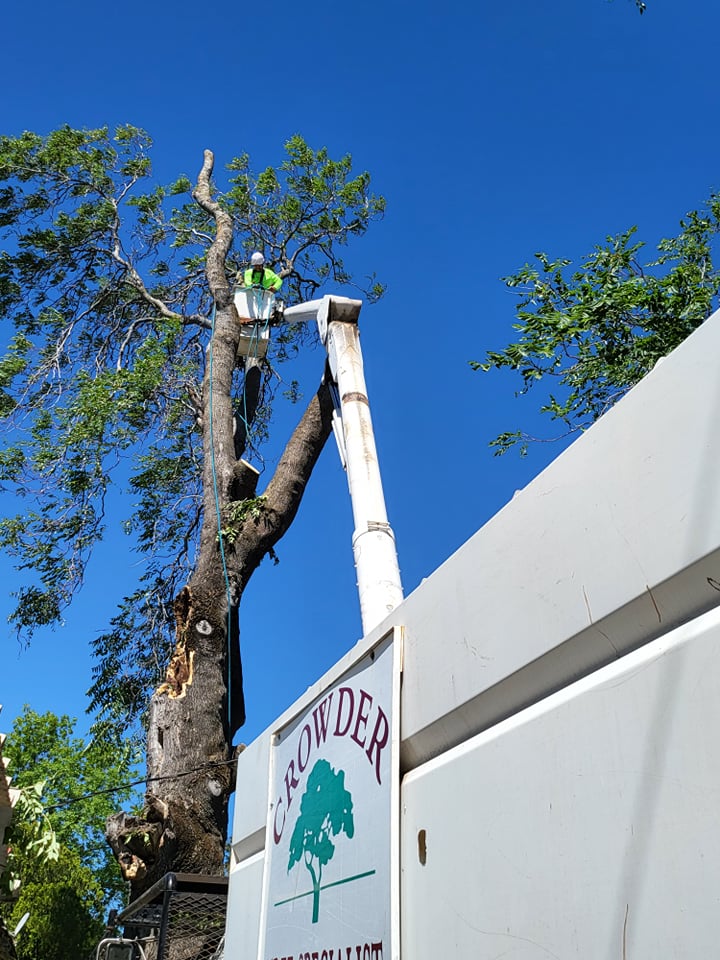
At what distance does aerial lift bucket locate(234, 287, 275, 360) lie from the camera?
10.5 metres

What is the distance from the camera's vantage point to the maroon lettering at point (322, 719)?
2889mm

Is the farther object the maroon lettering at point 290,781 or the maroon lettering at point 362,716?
the maroon lettering at point 290,781

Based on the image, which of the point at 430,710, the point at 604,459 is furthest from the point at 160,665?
the point at 604,459

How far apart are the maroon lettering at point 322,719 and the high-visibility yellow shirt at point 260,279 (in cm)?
837

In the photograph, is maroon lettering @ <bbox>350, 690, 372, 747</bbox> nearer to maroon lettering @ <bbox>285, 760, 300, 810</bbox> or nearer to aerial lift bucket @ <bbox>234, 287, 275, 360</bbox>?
maroon lettering @ <bbox>285, 760, 300, 810</bbox>

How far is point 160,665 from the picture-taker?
10188mm

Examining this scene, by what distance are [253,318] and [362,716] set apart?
8.47m

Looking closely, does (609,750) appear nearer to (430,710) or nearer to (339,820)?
(430,710)

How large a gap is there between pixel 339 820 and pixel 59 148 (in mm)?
12170

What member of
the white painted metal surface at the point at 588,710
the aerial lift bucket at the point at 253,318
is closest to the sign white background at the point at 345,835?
the white painted metal surface at the point at 588,710

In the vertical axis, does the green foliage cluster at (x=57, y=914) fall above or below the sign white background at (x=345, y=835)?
above

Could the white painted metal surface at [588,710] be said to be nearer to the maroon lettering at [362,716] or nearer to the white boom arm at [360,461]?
the maroon lettering at [362,716]

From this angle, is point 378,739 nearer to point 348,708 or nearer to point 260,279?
point 348,708

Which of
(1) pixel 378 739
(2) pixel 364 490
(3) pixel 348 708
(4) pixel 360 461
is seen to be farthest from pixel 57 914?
(1) pixel 378 739
